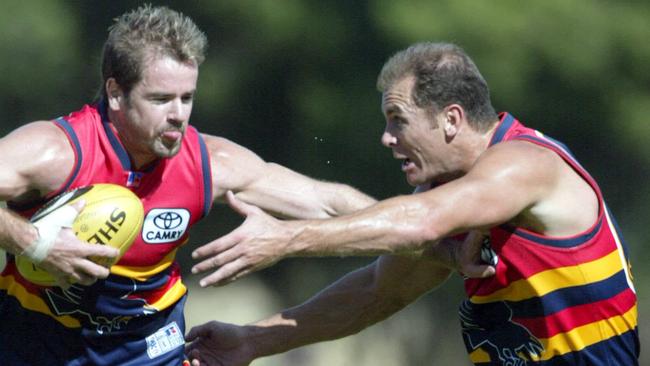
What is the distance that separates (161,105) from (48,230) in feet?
2.42

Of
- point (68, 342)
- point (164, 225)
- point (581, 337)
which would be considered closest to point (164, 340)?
point (68, 342)

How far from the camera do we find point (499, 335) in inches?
189

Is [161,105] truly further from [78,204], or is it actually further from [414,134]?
[414,134]

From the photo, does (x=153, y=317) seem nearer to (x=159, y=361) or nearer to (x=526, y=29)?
(x=159, y=361)

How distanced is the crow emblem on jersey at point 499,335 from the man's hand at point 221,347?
1.03m

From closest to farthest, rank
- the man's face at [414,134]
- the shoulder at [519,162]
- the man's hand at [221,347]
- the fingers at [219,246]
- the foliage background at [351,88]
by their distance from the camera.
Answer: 1. the fingers at [219,246]
2. the shoulder at [519,162]
3. the man's face at [414,134]
4. the man's hand at [221,347]
5. the foliage background at [351,88]

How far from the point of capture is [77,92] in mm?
7160

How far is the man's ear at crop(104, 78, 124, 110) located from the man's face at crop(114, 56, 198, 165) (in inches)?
2.1

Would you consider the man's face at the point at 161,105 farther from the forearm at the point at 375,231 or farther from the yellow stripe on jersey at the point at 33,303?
the forearm at the point at 375,231

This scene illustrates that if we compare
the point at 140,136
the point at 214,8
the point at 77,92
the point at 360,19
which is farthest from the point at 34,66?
the point at 140,136

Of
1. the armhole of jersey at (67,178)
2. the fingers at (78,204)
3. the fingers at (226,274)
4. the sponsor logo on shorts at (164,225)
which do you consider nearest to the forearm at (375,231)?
the fingers at (226,274)

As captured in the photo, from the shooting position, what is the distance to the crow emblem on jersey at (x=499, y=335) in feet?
15.5

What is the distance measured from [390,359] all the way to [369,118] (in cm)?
149

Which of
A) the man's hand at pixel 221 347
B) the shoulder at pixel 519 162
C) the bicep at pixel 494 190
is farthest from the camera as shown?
the man's hand at pixel 221 347
